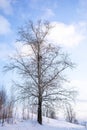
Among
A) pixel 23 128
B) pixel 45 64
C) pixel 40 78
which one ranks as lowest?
pixel 23 128

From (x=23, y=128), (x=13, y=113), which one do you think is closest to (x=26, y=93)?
(x=13, y=113)

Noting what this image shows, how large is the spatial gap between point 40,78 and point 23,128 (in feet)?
19.5

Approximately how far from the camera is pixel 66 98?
20156 mm

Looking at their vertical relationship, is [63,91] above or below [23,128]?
above

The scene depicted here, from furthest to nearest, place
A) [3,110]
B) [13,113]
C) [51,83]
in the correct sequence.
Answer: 1. [51,83]
2. [13,113]
3. [3,110]

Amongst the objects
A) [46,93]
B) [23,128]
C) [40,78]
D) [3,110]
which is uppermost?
[40,78]

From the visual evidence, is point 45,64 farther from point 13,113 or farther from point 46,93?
point 13,113

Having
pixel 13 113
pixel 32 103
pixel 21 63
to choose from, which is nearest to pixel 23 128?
pixel 13 113

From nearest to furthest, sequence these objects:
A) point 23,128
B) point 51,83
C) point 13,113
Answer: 1. point 23,128
2. point 13,113
3. point 51,83

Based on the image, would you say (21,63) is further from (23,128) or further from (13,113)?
(23,128)

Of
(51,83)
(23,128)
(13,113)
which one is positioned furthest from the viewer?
(51,83)

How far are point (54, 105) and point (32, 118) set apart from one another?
219cm

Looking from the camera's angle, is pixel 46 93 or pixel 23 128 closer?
pixel 23 128

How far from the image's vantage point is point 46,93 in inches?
790
